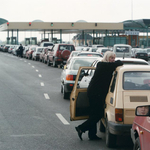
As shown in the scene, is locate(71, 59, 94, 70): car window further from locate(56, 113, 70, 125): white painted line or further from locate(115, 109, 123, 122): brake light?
locate(115, 109, 123, 122): brake light

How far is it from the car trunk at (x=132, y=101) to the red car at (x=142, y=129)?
992 millimetres

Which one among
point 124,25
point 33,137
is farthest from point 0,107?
point 124,25

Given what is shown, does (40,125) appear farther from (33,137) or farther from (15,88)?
(15,88)

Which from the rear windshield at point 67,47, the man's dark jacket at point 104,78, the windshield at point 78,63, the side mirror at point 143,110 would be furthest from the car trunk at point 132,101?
the rear windshield at point 67,47

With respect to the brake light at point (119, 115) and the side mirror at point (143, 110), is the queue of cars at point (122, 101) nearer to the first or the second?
the brake light at point (119, 115)

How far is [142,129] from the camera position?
19.9 ft

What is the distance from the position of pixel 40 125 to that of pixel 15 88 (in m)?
9.55

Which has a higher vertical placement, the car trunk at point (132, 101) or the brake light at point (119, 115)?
the car trunk at point (132, 101)

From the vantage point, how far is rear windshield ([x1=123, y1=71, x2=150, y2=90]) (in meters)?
8.10

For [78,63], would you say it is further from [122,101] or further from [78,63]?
[122,101]

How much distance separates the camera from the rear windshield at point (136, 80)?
8.10 meters

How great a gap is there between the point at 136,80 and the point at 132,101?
2.26 ft

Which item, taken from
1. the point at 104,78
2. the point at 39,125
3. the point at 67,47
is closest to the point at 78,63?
the point at 39,125

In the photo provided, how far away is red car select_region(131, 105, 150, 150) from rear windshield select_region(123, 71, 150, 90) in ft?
5.00
